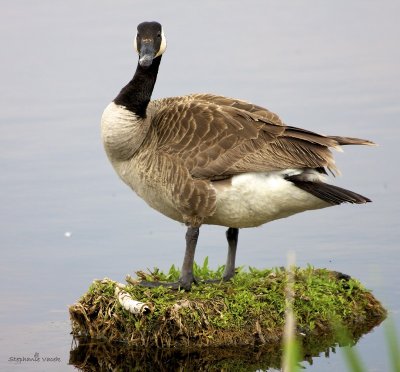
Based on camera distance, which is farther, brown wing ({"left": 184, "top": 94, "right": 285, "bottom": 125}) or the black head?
brown wing ({"left": 184, "top": 94, "right": 285, "bottom": 125})

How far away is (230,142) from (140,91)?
4.08ft

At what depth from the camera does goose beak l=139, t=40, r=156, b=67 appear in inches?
313

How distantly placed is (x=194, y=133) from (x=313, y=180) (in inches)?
52.1

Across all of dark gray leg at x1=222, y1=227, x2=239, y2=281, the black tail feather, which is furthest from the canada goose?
dark gray leg at x1=222, y1=227, x2=239, y2=281

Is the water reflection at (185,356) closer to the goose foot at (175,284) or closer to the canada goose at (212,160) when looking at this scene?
the goose foot at (175,284)

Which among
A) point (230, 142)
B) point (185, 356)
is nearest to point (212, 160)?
point (230, 142)

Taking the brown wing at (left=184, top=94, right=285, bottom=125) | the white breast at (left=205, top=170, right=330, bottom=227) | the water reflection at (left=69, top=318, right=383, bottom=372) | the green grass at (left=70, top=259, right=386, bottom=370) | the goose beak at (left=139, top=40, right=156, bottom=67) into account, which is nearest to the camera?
the water reflection at (left=69, top=318, right=383, bottom=372)

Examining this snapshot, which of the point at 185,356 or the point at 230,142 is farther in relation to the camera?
the point at 230,142

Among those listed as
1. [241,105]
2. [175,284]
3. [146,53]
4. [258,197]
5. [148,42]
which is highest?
[148,42]

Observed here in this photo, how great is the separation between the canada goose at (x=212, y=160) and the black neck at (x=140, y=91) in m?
0.01

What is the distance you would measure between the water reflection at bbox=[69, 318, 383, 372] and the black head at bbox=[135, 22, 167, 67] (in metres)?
2.99

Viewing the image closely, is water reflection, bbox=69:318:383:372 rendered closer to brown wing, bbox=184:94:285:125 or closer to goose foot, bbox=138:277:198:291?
goose foot, bbox=138:277:198:291

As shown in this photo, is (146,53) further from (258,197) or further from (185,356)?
(185,356)

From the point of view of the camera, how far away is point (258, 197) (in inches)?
295
